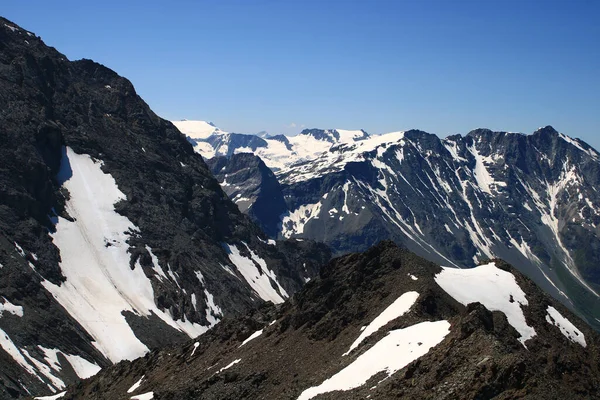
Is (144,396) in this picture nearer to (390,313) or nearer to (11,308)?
(390,313)

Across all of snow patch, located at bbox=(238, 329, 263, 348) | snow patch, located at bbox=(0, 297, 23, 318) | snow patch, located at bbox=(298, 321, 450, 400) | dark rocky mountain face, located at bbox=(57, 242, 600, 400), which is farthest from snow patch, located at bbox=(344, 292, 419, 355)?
snow patch, located at bbox=(0, 297, 23, 318)

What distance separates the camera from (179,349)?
103 metres

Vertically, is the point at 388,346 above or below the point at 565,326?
above

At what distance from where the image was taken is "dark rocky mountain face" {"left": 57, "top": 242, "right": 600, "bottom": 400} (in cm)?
4897

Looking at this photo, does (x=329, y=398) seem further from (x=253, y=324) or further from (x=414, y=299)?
(x=253, y=324)

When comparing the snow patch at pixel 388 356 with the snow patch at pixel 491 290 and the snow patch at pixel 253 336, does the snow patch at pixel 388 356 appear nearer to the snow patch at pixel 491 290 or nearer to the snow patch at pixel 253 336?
the snow patch at pixel 491 290

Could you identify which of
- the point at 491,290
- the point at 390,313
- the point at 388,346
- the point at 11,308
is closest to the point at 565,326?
the point at 491,290

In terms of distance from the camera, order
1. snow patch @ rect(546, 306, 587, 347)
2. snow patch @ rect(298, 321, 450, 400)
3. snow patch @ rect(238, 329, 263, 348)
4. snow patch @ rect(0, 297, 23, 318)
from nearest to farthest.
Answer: snow patch @ rect(298, 321, 450, 400)
snow patch @ rect(546, 306, 587, 347)
snow patch @ rect(238, 329, 263, 348)
snow patch @ rect(0, 297, 23, 318)

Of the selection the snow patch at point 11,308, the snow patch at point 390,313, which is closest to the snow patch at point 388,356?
the snow patch at point 390,313

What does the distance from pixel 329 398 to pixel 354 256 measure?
43.3 m

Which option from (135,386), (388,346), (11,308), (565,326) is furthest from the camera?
(11,308)

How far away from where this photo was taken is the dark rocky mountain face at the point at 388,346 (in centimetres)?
4897

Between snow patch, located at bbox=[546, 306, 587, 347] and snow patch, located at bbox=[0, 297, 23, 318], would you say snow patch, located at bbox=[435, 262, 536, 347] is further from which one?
snow patch, located at bbox=[0, 297, 23, 318]

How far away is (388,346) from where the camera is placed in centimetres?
6366
